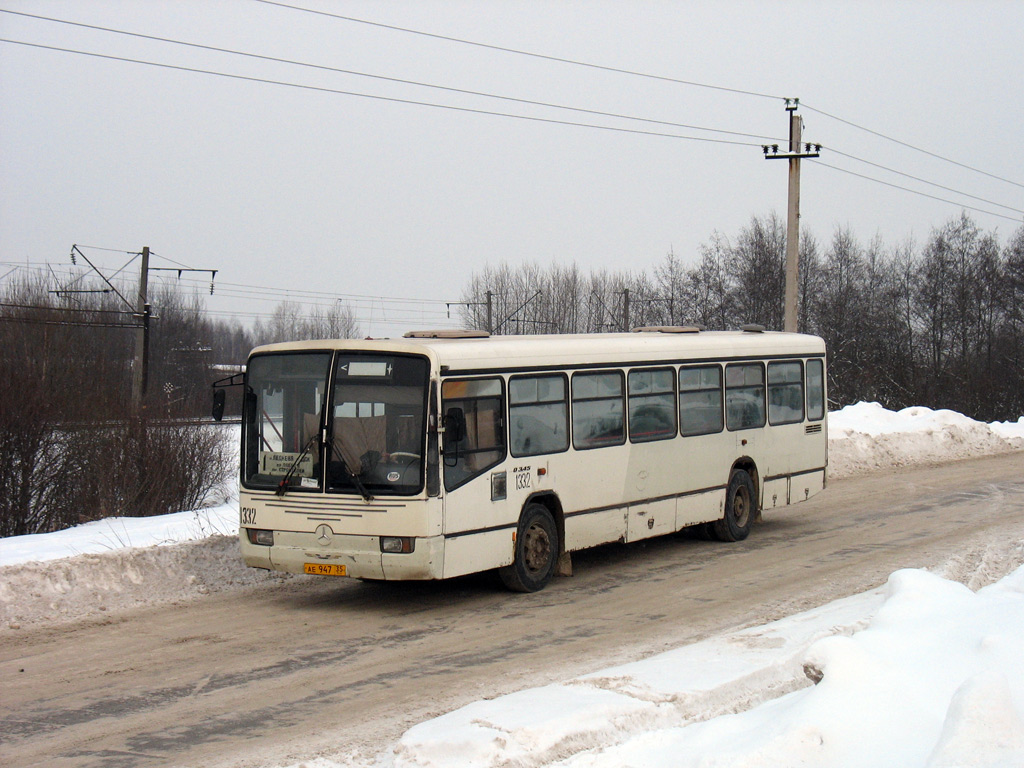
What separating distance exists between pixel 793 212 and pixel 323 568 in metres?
19.5

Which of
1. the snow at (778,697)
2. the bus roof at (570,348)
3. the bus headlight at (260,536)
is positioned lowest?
the snow at (778,697)

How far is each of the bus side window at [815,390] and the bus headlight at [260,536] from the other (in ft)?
30.5

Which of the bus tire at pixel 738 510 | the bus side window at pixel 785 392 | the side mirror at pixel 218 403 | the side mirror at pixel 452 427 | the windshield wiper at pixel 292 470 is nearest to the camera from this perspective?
the side mirror at pixel 452 427

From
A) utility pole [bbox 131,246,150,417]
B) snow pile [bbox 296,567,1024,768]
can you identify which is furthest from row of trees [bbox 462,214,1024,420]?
snow pile [bbox 296,567,1024,768]

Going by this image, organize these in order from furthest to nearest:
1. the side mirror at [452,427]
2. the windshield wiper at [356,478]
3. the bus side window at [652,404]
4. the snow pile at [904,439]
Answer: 1. the snow pile at [904,439]
2. the bus side window at [652,404]
3. the side mirror at [452,427]
4. the windshield wiper at [356,478]

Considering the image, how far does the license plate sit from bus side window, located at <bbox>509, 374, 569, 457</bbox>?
2206mm

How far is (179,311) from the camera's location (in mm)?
61844

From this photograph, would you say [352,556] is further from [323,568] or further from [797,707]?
[797,707]

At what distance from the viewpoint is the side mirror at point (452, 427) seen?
10133 mm

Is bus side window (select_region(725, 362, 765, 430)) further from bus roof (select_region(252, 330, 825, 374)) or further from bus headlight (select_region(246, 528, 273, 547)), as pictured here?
bus headlight (select_region(246, 528, 273, 547))

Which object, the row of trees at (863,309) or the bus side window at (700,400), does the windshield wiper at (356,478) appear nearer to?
the bus side window at (700,400)

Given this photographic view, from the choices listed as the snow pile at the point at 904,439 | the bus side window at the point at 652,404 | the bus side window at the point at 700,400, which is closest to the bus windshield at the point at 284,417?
the bus side window at the point at 652,404

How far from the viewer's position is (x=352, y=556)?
10.0 metres

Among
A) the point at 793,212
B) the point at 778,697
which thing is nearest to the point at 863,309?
the point at 793,212
